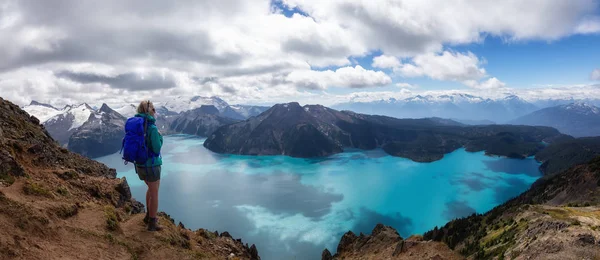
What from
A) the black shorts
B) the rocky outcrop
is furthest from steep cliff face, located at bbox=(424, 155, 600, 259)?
the black shorts

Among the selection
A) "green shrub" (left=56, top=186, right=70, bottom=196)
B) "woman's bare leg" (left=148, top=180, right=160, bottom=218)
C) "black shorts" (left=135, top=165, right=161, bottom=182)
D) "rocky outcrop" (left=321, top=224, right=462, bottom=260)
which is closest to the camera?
"black shorts" (left=135, top=165, right=161, bottom=182)

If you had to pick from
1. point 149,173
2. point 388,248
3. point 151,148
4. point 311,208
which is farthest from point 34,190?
point 311,208

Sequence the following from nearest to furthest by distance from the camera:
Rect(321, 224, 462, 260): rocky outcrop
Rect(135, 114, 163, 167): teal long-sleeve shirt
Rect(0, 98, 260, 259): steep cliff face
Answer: Rect(0, 98, 260, 259): steep cliff face
Rect(135, 114, 163, 167): teal long-sleeve shirt
Rect(321, 224, 462, 260): rocky outcrop

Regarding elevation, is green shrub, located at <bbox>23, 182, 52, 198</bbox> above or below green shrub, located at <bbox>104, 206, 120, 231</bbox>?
above

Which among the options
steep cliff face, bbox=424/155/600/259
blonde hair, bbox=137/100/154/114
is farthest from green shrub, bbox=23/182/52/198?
steep cliff face, bbox=424/155/600/259

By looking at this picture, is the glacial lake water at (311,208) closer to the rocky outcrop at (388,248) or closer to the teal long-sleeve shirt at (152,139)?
the rocky outcrop at (388,248)

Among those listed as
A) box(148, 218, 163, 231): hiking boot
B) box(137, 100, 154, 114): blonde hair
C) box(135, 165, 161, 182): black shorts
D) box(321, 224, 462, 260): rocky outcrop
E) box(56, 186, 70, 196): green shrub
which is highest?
box(137, 100, 154, 114): blonde hair

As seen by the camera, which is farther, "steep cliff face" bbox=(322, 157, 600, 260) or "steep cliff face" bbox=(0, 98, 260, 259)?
"steep cliff face" bbox=(322, 157, 600, 260)

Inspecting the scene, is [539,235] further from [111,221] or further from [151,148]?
[111,221]

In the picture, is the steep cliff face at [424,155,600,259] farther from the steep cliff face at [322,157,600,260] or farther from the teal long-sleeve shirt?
the teal long-sleeve shirt

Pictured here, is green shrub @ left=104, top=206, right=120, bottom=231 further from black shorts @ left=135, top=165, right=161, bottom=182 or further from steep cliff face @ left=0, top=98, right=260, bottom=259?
black shorts @ left=135, top=165, right=161, bottom=182
